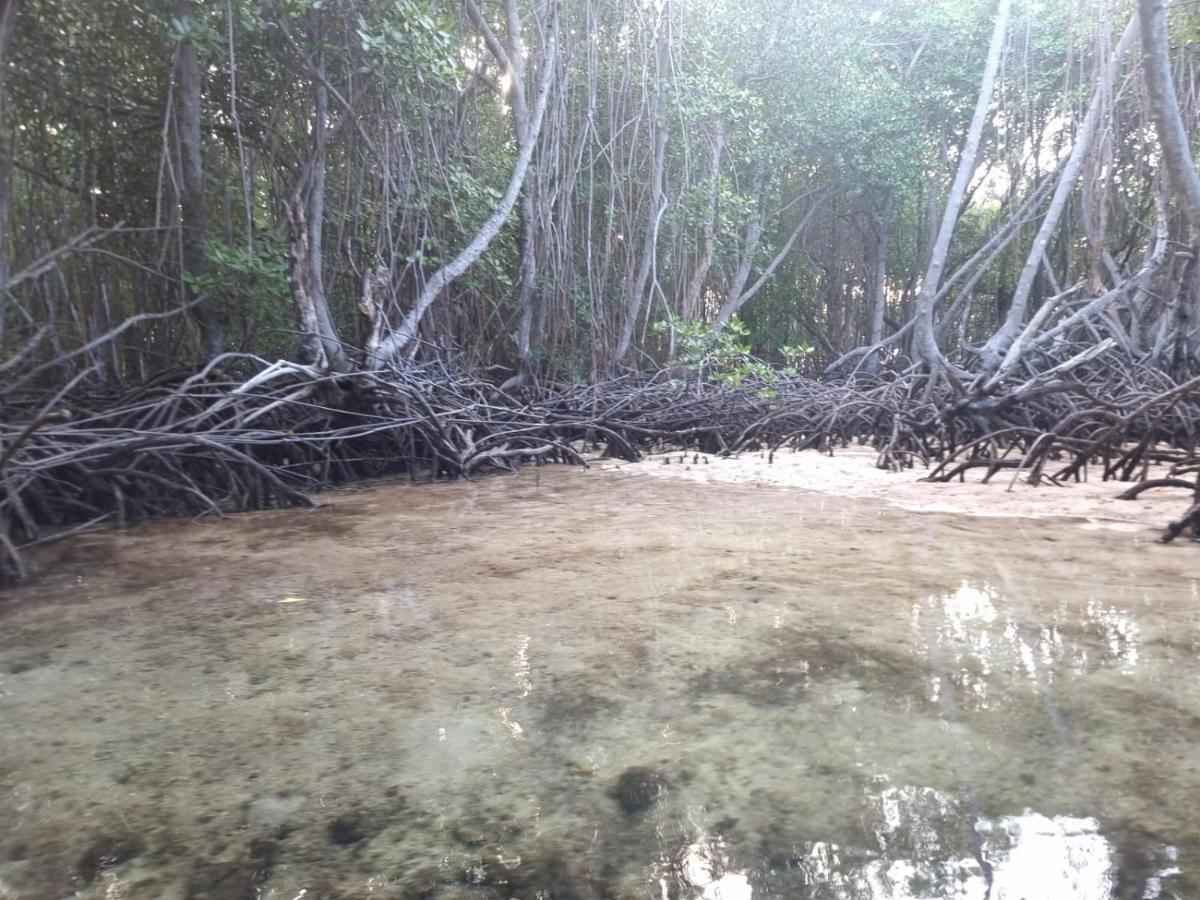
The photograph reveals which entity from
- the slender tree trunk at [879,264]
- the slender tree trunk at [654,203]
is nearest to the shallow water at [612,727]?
the slender tree trunk at [654,203]

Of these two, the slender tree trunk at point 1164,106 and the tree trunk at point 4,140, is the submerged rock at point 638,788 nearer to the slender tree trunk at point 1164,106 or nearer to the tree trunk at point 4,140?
the slender tree trunk at point 1164,106

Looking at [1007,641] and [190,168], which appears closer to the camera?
[1007,641]

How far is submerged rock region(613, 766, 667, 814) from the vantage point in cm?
88

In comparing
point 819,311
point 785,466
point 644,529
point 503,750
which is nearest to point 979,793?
point 503,750

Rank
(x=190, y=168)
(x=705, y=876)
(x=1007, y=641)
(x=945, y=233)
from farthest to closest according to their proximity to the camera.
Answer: (x=945, y=233), (x=190, y=168), (x=1007, y=641), (x=705, y=876)

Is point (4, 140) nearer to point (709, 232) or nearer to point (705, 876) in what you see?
point (705, 876)

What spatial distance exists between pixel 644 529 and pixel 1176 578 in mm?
1246

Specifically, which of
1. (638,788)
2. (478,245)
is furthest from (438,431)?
(638,788)

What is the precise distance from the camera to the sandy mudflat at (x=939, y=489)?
2432mm

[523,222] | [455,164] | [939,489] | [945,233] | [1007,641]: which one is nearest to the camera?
[1007,641]

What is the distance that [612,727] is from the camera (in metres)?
1.06

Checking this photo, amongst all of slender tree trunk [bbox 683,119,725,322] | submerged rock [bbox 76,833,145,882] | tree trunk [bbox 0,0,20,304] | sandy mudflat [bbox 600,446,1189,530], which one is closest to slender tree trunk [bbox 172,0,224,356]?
tree trunk [bbox 0,0,20,304]

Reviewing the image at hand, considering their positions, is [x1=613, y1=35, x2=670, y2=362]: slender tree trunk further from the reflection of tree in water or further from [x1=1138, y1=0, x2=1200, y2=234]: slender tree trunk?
the reflection of tree in water

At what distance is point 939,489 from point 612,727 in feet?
7.56
